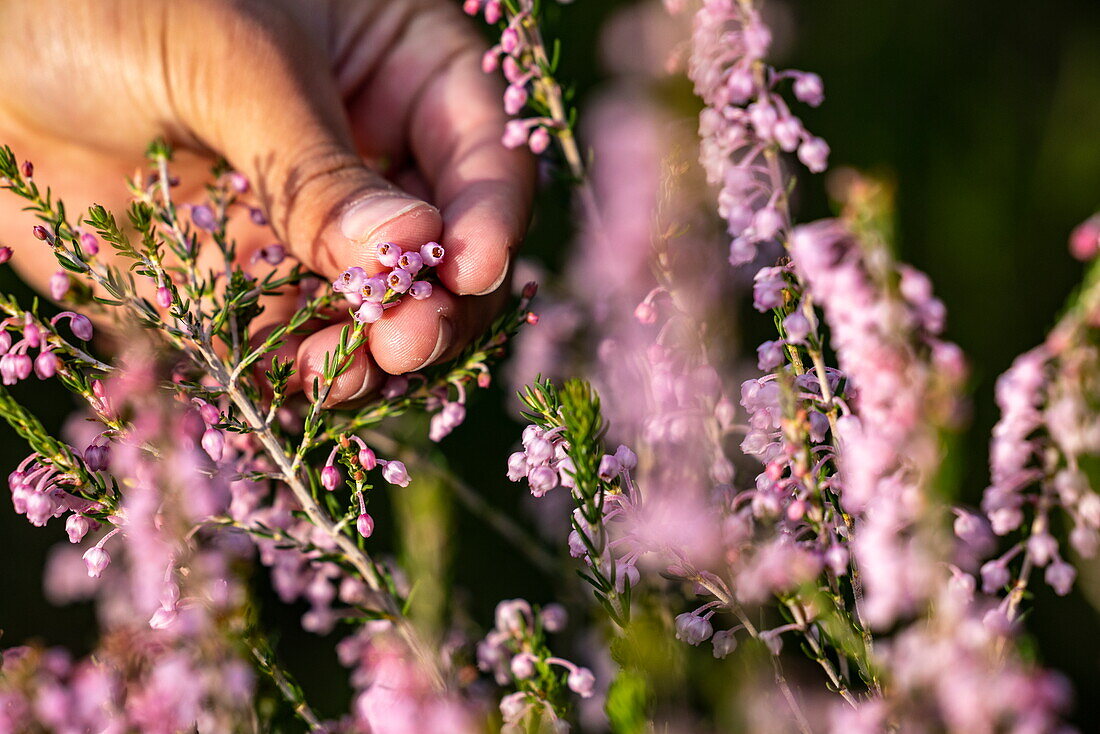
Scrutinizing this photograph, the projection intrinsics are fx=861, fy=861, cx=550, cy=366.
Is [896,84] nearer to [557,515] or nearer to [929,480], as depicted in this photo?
[557,515]

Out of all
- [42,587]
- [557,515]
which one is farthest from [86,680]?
[42,587]

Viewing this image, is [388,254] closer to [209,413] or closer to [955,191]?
[209,413]

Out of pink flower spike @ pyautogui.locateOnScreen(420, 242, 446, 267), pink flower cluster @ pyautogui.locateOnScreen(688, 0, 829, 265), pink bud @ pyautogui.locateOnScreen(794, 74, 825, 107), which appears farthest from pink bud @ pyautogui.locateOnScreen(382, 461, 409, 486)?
pink bud @ pyautogui.locateOnScreen(794, 74, 825, 107)

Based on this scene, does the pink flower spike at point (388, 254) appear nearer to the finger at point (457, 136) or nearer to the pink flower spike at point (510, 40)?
the finger at point (457, 136)

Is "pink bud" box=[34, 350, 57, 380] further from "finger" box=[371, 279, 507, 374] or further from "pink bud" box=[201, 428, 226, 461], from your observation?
"finger" box=[371, 279, 507, 374]

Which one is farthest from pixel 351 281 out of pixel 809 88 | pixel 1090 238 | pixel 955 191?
pixel 955 191

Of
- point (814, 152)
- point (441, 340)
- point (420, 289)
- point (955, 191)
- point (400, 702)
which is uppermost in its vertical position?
point (814, 152)

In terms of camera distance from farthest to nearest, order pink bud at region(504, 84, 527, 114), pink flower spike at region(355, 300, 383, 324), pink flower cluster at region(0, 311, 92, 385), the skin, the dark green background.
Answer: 1. the dark green background
2. pink bud at region(504, 84, 527, 114)
3. the skin
4. pink flower spike at region(355, 300, 383, 324)
5. pink flower cluster at region(0, 311, 92, 385)
